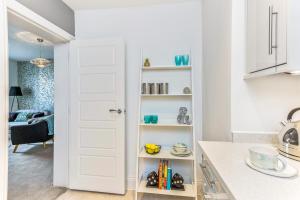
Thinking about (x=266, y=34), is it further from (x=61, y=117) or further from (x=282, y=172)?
(x=61, y=117)

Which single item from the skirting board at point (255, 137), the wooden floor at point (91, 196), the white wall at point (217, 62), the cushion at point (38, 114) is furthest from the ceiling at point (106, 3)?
the cushion at point (38, 114)

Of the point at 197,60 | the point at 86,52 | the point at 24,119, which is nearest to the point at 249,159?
the point at 197,60

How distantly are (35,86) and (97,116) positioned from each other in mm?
4810

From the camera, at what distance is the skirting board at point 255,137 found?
1105 millimetres

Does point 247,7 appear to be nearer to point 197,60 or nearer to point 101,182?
point 197,60

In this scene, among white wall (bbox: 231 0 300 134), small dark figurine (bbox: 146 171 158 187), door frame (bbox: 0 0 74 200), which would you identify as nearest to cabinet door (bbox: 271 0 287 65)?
white wall (bbox: 231 0 300 134)

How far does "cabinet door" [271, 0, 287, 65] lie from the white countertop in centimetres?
51

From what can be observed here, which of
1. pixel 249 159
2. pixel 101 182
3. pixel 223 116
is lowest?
pixel 101 182

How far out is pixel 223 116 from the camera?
4.33 ft

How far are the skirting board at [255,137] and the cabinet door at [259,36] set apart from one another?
1.37 feet

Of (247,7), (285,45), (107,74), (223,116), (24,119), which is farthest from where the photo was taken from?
(24,119)

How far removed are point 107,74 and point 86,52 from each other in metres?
0.41

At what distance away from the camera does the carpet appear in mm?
2084

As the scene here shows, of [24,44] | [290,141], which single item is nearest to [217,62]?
[290,141]
